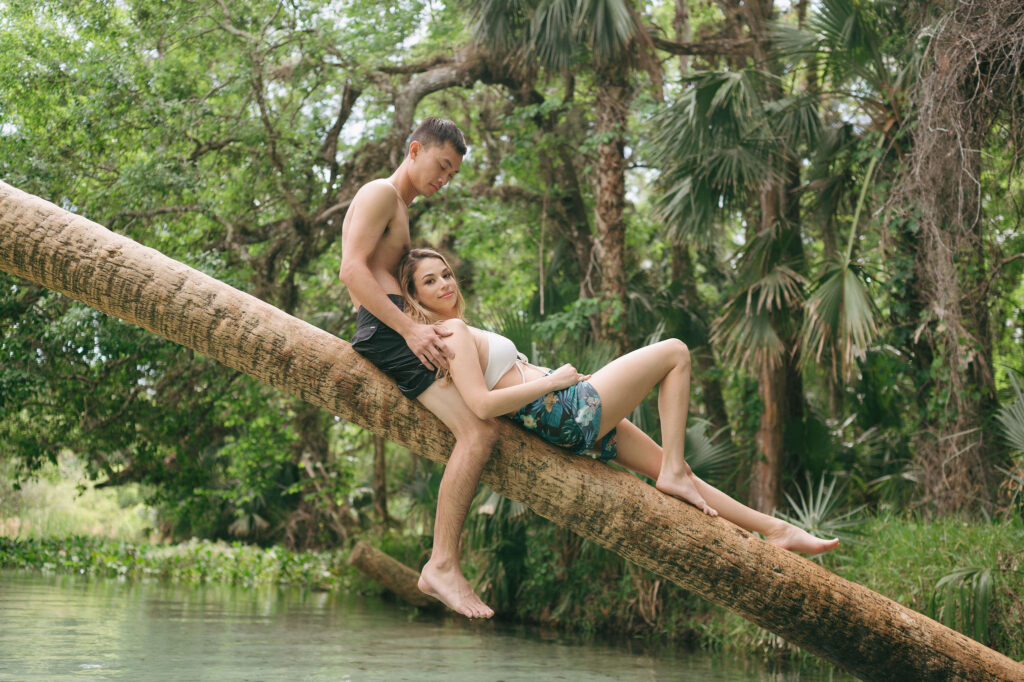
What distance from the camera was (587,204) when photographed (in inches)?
686

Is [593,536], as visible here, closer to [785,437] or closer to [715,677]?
[715,677]

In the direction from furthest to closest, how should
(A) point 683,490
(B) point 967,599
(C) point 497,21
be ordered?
(C) point 497,21 → (B) point 967,599 → (A) point 683,490

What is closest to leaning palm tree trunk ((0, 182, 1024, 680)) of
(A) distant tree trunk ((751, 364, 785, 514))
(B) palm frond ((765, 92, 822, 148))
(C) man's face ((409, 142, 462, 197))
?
(C) man's face ((409, 142, 462, 197))

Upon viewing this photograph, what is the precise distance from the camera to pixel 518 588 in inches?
488

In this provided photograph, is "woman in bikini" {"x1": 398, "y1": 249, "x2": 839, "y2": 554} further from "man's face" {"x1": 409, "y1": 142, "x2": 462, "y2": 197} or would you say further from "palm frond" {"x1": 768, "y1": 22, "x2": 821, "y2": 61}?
"palm frond" {"x1": 768, "y1": 22, "x2": 821, "y2": 61}

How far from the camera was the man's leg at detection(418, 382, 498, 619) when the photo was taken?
3885mm

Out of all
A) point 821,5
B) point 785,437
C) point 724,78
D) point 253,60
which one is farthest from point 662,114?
point 253,60

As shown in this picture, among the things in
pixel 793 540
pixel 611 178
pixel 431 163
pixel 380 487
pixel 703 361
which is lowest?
pixel 380 487

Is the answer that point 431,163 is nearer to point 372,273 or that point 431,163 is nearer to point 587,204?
point 372,273

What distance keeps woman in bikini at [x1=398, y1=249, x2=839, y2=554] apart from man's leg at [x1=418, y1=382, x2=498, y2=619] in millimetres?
83

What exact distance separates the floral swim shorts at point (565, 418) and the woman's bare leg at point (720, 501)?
1.25ft

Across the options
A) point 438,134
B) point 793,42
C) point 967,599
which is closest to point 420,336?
point 438,134

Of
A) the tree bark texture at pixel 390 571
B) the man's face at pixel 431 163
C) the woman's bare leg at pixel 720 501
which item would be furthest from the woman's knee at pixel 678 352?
the tree bark texture at pixel 390 571

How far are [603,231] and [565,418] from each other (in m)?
9.56
